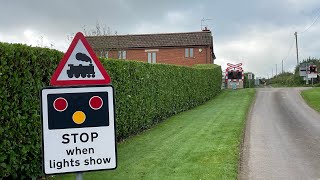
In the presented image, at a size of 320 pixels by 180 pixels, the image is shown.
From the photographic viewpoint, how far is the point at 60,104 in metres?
3.80

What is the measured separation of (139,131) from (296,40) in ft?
224

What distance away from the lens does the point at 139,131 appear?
1530 cm

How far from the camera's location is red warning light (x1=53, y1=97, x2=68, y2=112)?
3.79 m

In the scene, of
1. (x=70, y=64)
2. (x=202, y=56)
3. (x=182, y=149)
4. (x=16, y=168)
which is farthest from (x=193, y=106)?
(x=202, y=56)

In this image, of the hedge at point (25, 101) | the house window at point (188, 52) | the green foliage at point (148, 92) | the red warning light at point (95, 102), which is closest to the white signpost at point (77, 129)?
the red warning light at point (95, 102)

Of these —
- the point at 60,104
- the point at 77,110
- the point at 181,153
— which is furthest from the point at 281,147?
the point at 60,104

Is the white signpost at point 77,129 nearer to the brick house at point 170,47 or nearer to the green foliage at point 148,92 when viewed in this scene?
the green foliage at point 148,92

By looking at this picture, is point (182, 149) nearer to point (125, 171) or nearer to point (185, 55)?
point (125, 171)

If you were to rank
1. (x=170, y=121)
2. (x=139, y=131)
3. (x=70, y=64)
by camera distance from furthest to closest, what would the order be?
(x=170, y=121), (x=139, y=131), (x=70, y=64)

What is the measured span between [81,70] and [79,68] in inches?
1.3

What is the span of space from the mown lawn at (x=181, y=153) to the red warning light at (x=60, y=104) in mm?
4562

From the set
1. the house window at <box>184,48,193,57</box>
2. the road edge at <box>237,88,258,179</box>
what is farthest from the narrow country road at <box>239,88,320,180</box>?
the house window at <box>184,48,193,57</box>

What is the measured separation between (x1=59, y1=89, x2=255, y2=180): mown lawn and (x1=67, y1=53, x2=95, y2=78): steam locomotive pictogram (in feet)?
14.1

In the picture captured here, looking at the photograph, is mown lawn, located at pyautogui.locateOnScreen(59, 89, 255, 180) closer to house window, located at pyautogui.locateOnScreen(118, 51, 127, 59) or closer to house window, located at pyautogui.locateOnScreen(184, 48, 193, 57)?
house window, located at pyautogui.locateOnScreen(118, 51, 127, 59)
